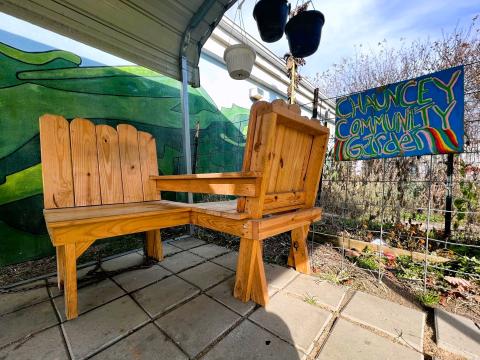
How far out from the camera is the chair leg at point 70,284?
1347 mm

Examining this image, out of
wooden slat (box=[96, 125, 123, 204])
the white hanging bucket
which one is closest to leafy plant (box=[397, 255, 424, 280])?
wooden slat (box=[96, 125, 123, 204])

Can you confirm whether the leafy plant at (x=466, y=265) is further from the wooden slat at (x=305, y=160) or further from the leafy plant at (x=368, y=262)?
the wooden slat at (x=305, y=160)

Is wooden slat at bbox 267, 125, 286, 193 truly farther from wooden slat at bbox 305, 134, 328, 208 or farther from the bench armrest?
wooden slat at bbox 305, 134, 328, 208

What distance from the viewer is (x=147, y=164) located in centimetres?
237

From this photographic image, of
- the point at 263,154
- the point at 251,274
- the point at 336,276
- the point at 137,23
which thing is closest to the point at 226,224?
the point at 251,274

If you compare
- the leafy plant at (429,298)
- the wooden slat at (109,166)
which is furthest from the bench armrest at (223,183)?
the leafy plant at (429,298)

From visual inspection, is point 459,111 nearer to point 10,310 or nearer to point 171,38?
point 171,38

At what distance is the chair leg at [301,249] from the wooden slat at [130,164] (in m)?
1.53

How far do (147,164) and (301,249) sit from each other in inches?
68.0

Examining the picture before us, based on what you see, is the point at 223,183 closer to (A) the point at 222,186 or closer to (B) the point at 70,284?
(A) the point at 222,186

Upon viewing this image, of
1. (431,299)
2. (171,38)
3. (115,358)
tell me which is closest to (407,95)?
(431,299)

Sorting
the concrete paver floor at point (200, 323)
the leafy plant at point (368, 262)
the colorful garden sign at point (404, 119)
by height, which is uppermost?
the colorful garden sign at point (404, 119)

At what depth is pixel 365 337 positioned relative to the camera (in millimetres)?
1228

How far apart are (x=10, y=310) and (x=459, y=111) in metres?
3.45
